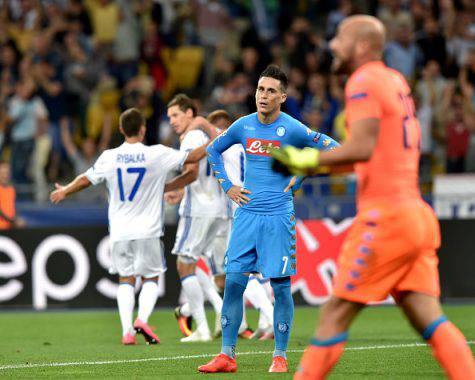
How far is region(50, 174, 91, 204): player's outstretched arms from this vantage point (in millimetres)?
11031

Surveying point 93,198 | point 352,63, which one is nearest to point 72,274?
point 93,198

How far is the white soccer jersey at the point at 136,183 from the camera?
11734mm

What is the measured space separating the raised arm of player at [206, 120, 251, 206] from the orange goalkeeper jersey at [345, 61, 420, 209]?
3078 mm

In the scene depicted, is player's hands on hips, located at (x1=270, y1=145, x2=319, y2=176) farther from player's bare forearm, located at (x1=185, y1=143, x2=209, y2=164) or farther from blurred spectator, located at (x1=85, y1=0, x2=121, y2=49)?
blurred spectator, located at (x1=85, y1=0, x2=121, y2=49)

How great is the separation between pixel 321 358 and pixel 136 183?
6.00 m

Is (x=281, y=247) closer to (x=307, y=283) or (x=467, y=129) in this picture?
(x=307, y=283)

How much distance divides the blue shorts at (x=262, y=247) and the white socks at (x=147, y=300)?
9.74ft

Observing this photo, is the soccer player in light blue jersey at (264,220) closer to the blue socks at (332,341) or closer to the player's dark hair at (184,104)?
the blue socks at (332,341)

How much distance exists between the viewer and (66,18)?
22.1 m

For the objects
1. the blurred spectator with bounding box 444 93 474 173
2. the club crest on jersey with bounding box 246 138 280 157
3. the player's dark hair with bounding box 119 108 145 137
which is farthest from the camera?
the blurred spectator with bounding box 444 93 474 173

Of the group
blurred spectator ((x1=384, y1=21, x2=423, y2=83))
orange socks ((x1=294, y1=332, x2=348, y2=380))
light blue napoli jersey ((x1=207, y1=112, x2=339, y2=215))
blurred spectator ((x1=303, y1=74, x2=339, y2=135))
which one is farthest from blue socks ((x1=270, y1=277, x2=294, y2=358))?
blurred spectator ((x1=384, y1=21, x2=423, y2=83))

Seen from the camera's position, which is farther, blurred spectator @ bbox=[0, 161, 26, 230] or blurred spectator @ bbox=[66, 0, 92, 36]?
blurred spectator @ bbox=[66, 0, 92, 36]

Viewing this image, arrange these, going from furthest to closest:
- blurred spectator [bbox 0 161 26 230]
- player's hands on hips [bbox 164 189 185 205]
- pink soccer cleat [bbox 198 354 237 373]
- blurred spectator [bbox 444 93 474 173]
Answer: blurred spectator [bbox 444 93 474 173] < blurred spectator [bbox 0 161 26 230] < player's hands on hips [bbox 164 189 185 205] < pink soccer cleat [bbox 198 354 237 373]

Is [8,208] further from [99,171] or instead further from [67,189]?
[67,189]
